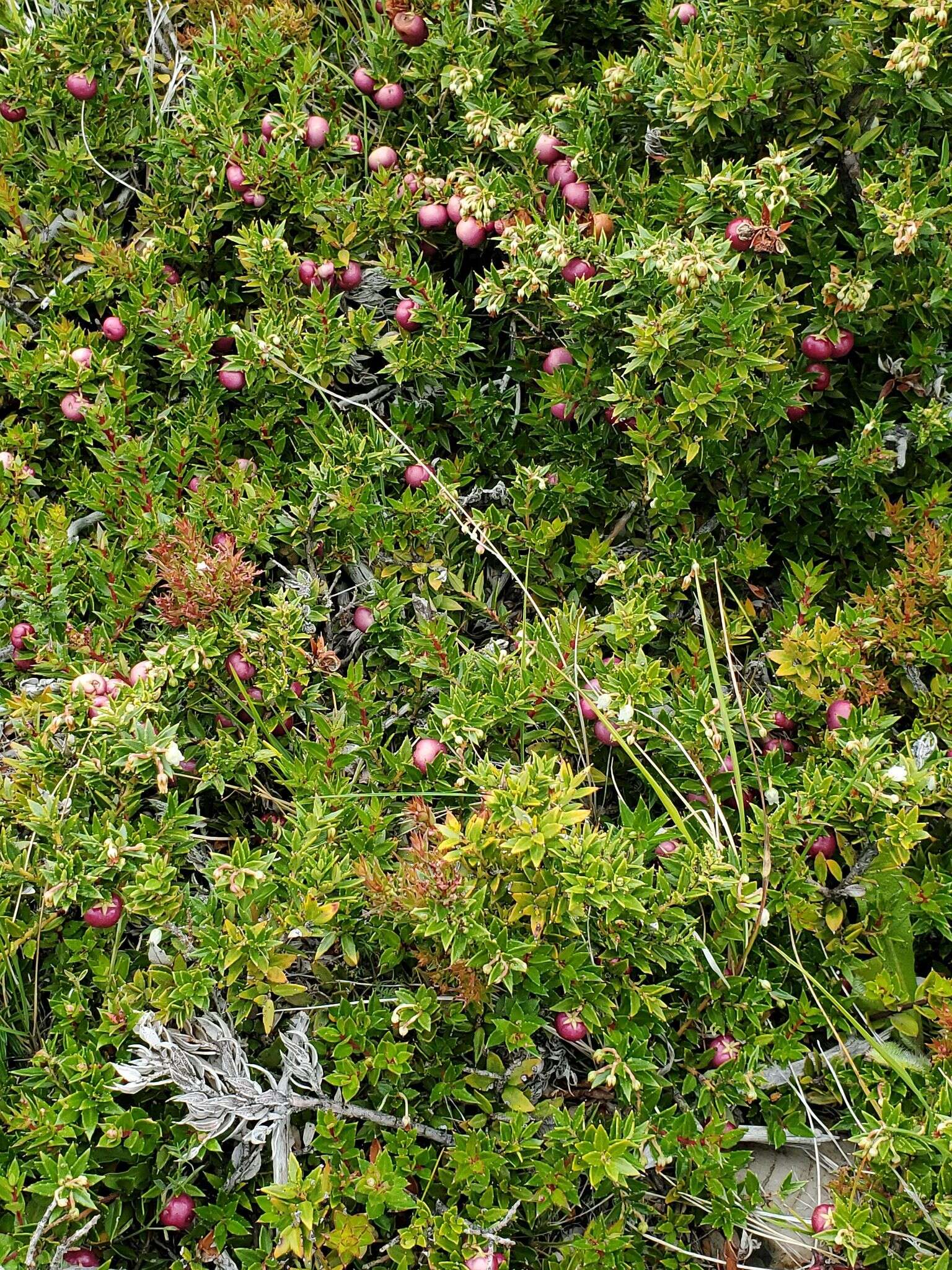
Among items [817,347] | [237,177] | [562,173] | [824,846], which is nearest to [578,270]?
[562,173]

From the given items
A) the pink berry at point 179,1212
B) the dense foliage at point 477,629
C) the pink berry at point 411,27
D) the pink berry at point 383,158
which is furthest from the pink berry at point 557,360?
the pink berry at point 179,1212

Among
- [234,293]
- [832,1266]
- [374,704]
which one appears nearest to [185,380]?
[234,293]

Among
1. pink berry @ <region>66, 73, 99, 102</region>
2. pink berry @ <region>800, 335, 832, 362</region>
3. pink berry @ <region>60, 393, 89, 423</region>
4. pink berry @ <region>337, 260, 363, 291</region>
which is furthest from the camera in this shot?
pink berry @ <region>66, 73, 99, 102</region>

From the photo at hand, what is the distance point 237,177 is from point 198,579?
4.91ft

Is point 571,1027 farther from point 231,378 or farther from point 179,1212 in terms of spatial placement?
point 231,378

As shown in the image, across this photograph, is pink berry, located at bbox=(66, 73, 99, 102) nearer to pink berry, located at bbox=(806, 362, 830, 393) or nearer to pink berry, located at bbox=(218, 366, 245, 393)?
pink berry, located at bbox=(218, 366, 245, 393)

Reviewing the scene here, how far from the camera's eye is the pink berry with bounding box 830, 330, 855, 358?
3.01m

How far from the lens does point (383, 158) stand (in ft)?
11.7

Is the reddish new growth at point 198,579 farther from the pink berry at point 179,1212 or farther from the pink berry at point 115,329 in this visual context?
the pink berry at point 179,1212

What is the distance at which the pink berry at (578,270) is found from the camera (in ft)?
10.1

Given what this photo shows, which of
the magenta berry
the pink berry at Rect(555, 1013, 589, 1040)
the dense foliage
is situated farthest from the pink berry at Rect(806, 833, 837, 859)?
the pink berry at Rect(555, 1013, 589, 1040)

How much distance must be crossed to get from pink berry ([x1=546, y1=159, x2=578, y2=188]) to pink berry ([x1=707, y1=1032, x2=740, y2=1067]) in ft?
8.18

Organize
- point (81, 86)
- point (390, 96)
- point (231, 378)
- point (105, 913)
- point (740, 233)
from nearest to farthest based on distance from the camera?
point (105, 913) < point (740, 233) < point (231, 378) < point (390, 96) < point (81, 86)

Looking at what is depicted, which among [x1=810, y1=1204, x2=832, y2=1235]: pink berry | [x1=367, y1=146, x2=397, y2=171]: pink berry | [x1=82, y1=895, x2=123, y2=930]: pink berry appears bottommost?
[x1=810, y1=1204, x2=832, y2=1235]: pink berry
